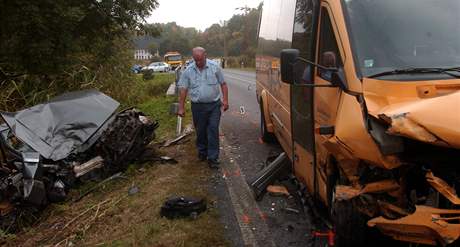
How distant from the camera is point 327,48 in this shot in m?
4.61

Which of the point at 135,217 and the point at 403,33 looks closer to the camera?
the point at 403,33

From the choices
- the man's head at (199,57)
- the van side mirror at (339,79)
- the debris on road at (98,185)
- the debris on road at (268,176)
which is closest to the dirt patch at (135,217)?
the debris on road at (98,185)

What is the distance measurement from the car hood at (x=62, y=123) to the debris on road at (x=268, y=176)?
265 centimetres

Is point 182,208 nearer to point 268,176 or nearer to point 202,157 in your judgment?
point 268,176

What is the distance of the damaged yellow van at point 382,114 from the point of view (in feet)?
10.5

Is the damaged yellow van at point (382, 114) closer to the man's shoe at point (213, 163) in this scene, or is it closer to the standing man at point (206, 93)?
the man's shoe at point (213, 163)

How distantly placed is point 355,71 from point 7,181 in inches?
180

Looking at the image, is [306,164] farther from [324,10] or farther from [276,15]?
[276,15]

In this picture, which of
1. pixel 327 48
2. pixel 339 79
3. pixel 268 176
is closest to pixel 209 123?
pixel 268 176

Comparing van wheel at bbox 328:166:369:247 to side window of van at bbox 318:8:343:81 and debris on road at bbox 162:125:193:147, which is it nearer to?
side window of van at bbox 318:8:343:81

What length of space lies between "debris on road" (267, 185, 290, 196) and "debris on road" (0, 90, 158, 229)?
2.57m

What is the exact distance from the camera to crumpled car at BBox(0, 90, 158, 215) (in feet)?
21.0

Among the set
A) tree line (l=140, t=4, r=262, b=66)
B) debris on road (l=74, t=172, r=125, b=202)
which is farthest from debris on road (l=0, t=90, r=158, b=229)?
tree line (l=140, t=4, r=262, b=66)

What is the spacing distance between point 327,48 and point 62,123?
4.56 m
